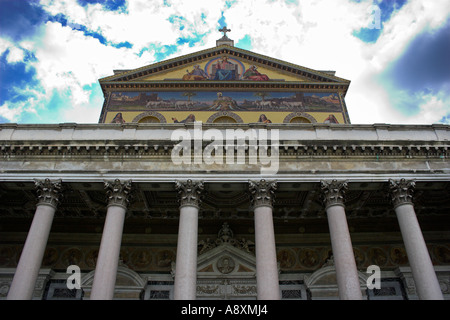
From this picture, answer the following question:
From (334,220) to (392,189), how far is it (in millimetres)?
2354

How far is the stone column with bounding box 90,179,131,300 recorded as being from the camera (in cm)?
1088

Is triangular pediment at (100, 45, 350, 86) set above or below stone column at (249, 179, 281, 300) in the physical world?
above

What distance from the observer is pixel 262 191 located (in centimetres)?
1245

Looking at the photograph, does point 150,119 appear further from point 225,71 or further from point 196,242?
point 196,242

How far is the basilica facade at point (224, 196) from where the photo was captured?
12.0 meters

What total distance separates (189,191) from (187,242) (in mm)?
1670

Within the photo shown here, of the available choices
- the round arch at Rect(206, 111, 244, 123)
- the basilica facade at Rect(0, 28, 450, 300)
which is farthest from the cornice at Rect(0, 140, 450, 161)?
the round arch at Rect(206, 111, 244, 123)

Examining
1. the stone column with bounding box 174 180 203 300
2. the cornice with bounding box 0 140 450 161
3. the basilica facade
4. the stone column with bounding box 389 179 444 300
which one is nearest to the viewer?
the stone column with bounding box 174 180 203 300

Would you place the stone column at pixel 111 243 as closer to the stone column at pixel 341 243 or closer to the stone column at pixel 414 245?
the stone column at pixel 341 243

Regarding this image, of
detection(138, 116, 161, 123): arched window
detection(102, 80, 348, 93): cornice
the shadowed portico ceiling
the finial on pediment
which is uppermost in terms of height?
the finial on pediment

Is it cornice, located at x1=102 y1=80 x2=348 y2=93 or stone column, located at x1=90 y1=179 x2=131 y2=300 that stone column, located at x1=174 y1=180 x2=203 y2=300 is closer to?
stone column, located at x1=90 y1=179 x2=131 y2=300

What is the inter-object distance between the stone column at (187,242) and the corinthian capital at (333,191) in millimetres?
3987

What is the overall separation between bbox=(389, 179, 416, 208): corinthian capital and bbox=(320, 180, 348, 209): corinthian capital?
5.12 ft

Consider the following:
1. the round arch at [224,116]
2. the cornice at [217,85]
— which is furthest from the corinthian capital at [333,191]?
the cornice at [217,85]
